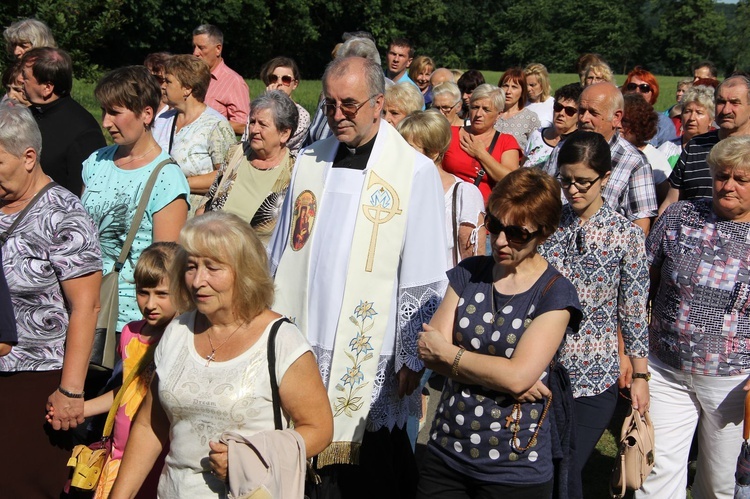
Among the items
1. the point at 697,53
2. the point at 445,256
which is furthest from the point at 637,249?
the point at 697,53

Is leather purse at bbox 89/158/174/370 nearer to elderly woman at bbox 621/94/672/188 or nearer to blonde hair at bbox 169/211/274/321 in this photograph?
blonde hair at bbox 169/211/274/321

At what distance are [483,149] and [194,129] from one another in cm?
233

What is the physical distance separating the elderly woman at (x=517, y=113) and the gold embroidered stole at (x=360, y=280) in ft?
16.4

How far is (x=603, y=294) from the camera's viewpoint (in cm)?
423

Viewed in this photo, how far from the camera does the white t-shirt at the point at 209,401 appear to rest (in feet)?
10.2

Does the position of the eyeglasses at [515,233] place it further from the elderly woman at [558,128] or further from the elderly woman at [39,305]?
the elderly woman at [558,128]

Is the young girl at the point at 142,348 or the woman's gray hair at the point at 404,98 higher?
the woman's gray hair at the point at 404,98

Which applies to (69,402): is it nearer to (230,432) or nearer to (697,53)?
(230,432)

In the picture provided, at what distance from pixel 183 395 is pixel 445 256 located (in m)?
1.57

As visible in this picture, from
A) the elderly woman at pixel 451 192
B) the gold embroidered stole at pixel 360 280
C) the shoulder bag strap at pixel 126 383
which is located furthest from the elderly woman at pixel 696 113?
the shoulder bag strap at pixel 126 383

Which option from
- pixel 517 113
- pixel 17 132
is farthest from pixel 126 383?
pixel 517 113

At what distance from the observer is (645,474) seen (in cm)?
416

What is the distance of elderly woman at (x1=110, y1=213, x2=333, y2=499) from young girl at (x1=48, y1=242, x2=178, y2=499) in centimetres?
61

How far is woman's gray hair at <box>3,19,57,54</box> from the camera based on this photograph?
7707 millimetres
